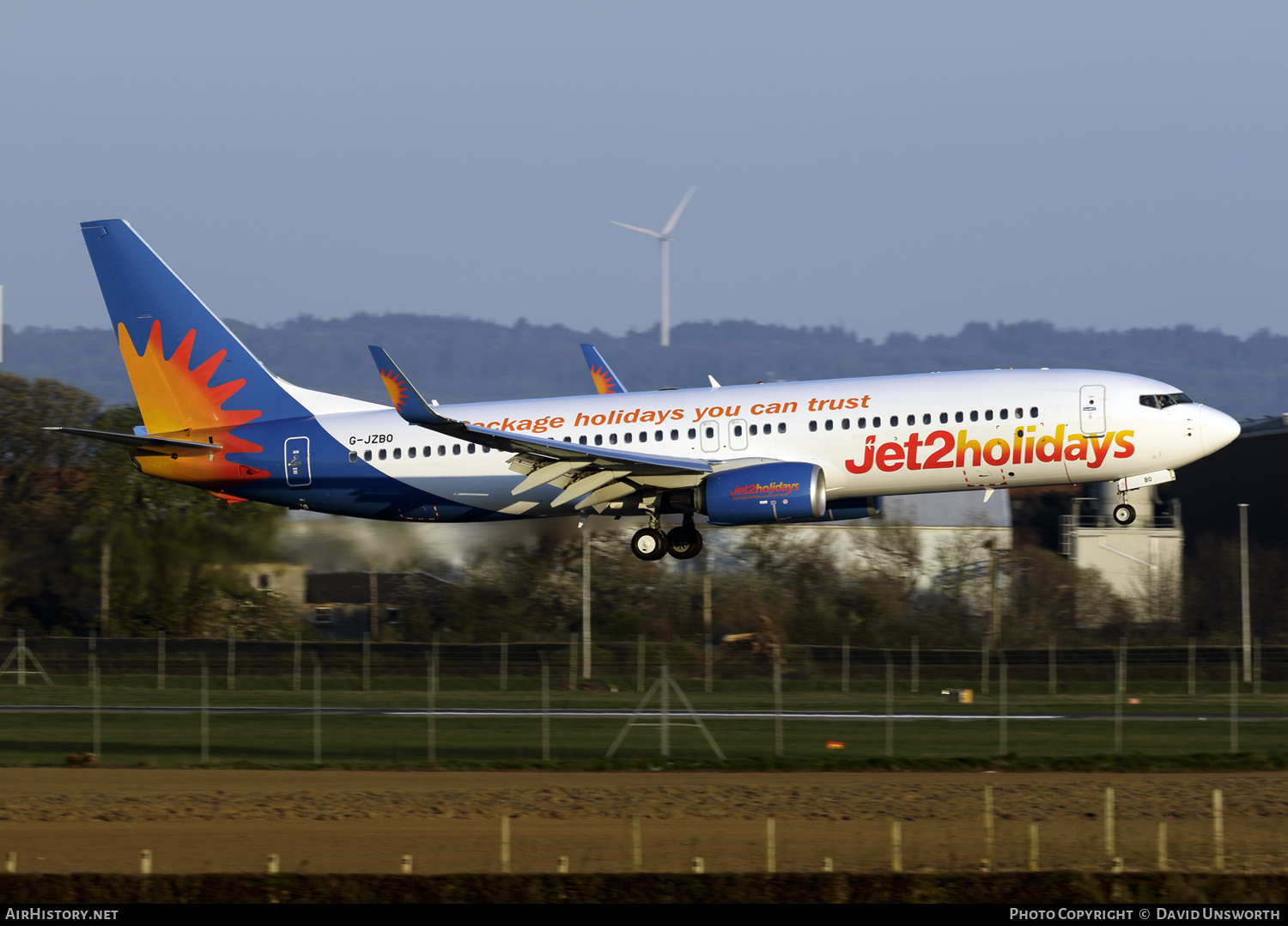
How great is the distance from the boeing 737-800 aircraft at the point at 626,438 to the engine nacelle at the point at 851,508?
0.05 meters

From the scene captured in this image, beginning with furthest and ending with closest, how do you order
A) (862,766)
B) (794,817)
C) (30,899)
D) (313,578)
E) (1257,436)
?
Result: (1257,436) < (313,578) < (862,766) < (794,817) < (30,899)

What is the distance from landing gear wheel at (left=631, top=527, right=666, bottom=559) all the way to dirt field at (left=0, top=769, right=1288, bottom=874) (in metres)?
5.90

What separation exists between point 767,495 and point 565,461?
4989 mm

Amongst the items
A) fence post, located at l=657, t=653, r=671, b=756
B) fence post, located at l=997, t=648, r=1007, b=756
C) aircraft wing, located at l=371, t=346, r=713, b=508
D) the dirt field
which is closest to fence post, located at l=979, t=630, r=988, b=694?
fence post, located at l=997, t=648, r=1007, b=756

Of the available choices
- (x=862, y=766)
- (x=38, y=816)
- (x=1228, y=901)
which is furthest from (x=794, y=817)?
(x=38, y=816)

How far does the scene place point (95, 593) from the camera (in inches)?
2124

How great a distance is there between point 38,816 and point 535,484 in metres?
13.8

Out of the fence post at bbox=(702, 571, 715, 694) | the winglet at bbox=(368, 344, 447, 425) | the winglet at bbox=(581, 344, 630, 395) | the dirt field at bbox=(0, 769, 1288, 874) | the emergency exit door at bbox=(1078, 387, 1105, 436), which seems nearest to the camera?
the dirt field at bbox=(0, 769, 1288, 874)

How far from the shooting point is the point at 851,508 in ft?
127

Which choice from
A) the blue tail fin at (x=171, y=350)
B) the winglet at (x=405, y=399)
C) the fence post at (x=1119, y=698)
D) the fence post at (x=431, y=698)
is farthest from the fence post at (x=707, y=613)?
the winglet at (x=405, y=399)

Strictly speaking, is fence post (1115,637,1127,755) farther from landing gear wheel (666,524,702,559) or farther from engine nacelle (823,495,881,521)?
landing gear wheel (666,524,702,559)

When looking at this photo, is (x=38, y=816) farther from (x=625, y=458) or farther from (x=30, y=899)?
(x=625, y=458)

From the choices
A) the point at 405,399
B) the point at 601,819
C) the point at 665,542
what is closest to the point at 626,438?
the point at 665,542

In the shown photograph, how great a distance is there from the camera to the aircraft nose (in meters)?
36.3
